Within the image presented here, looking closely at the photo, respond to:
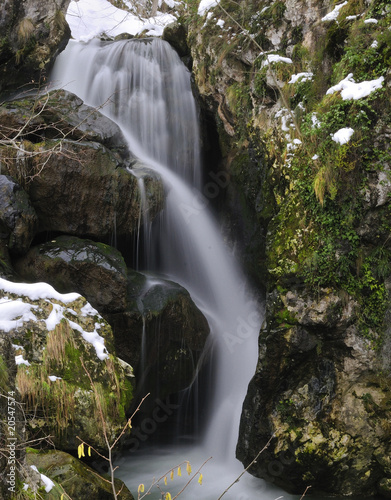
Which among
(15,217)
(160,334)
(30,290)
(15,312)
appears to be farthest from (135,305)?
(15,312)

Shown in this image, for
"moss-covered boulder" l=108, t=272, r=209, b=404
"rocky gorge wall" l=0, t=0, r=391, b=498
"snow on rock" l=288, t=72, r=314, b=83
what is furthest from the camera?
"snow on rock" l=288, t=72, r=314, b=83

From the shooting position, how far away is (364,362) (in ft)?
16.5

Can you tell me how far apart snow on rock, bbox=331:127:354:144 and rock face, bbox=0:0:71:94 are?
240 inches

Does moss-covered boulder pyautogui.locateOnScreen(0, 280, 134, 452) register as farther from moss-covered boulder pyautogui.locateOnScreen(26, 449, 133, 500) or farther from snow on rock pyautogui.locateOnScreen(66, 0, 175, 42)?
snow on rock pyautogui.locateOnScreen(66, 0, 175, 42)

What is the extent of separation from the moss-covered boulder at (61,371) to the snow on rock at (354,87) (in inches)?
150

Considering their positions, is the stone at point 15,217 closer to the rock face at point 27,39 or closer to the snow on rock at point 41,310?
the snow on rock at point 41,310

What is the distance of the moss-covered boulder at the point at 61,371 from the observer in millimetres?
3711

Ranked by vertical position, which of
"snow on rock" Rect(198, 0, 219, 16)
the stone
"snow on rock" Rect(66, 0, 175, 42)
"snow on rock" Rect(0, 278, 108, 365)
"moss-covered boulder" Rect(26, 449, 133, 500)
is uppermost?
"snow on rock" Rect(66, 0, 175, 42)

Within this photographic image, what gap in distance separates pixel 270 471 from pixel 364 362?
1.61 meters

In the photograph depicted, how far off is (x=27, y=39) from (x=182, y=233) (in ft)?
15.9

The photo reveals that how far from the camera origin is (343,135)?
5.16m

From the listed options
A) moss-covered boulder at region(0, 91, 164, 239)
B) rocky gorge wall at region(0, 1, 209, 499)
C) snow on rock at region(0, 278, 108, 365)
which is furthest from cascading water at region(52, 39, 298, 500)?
snow on rock at region(0, 278, 108, 365)

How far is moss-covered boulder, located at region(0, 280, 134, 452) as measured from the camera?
12.2 feet

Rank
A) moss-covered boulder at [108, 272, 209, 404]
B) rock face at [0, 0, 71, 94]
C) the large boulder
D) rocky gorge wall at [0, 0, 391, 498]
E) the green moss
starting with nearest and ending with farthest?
the green moss
the large boulder
rocky gorge wall at [0, 0, 391, 498]
moss-covered boulder at [108, 272, 209, 404]
rock face at [0, 0, 71, 94]
